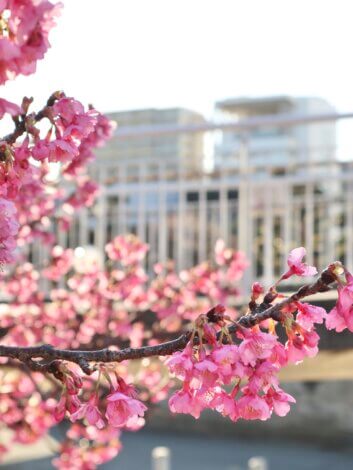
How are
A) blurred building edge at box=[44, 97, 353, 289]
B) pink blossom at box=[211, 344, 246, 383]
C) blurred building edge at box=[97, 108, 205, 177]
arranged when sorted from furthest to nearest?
→ blurred building edge at box=[97, 108, 205, 177] < blurred building edge at box=[44, 97, 353, 289] < pink blossom at box=[211, 344, 246, 383]

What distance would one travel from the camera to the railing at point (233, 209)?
5270mm

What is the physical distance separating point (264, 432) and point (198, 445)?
0.80 metres

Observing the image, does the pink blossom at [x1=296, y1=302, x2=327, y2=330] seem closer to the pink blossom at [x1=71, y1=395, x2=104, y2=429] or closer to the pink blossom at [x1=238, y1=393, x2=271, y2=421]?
the pink blossom at [x1=238, y1=393, x2=271, y2=421]

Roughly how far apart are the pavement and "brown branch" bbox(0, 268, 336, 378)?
7129 mm

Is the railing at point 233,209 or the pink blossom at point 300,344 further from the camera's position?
the railing at point 233,209

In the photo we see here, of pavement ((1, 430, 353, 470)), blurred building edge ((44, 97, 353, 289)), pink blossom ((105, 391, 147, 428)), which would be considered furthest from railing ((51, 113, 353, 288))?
pink blossom ((105, 391, 147, 428))

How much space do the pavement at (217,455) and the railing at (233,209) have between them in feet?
11.0

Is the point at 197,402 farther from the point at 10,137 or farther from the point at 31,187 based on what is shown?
the point at 31,187

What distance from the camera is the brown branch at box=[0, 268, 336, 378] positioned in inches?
58.4

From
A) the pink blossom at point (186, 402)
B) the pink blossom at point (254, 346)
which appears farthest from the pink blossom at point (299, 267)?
the pink blossom at point (186, 402)

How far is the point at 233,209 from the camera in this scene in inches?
246

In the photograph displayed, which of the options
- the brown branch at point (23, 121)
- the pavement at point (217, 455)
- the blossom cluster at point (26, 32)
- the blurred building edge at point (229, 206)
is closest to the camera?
the blossom cluster at point (26, 32)

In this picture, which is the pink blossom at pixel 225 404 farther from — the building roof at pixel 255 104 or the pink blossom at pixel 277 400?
the building roof at pixel 255 104

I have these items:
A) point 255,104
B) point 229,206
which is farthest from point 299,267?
point 255,104
